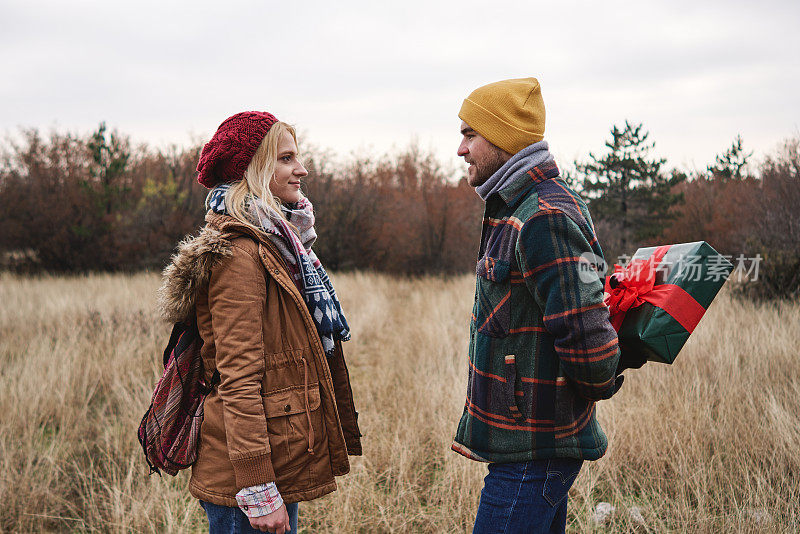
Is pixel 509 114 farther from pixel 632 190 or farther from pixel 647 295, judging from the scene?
pixel 632 190

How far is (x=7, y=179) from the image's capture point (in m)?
14.8

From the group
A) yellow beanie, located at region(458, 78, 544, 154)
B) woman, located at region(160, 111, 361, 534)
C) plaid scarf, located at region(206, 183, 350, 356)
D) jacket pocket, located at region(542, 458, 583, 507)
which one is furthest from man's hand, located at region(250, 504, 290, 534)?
yellow beanie, located at region(458, 78, 544, 154)

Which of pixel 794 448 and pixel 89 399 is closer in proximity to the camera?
pixel 794 448

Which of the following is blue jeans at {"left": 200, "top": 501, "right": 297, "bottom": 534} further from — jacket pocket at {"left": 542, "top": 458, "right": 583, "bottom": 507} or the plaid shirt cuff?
jacket pocket at {"left": 542, "top": 458, "right": 583, "bottom": 507}

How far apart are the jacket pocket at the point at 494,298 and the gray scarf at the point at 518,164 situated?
252 millimetres

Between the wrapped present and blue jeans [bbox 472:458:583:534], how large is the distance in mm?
465

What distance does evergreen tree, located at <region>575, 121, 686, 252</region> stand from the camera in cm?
1666

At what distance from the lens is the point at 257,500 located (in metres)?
1.57

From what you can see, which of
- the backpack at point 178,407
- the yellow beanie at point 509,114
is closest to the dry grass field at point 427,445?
the backpack at point 178,407

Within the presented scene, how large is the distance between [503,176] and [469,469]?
84.7 inches

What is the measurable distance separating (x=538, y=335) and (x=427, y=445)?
249 cm

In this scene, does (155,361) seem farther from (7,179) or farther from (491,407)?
(7,179)

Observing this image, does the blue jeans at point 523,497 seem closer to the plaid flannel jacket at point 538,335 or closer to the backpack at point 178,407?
the plaid flannel jacket at point 538,335

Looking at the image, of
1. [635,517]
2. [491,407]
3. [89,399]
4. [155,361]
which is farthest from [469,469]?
[155,361]
